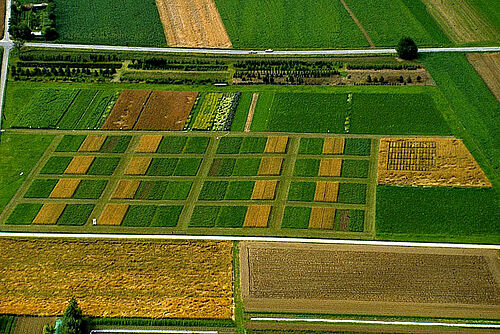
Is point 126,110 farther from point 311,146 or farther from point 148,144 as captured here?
point 311,146

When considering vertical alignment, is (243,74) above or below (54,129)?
above

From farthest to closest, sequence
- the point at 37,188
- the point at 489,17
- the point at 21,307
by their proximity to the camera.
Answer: the point at 489,17 < the point at 37,188 < the point at 21,307

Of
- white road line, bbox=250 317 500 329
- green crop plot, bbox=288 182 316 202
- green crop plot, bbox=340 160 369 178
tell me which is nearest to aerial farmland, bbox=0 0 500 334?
white road line, bbox=250 317 500 329

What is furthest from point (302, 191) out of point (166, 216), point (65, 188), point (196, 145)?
point (65, 188)

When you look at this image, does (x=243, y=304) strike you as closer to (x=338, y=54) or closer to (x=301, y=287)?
(x=301, y=287)

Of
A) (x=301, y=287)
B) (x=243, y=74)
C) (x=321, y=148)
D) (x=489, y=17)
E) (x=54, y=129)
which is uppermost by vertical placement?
A: (x=489, y=17)

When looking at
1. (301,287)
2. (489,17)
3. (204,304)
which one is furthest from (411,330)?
(489,17)

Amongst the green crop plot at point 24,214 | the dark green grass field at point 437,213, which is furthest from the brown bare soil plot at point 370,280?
the green crop plot at point 24,214
